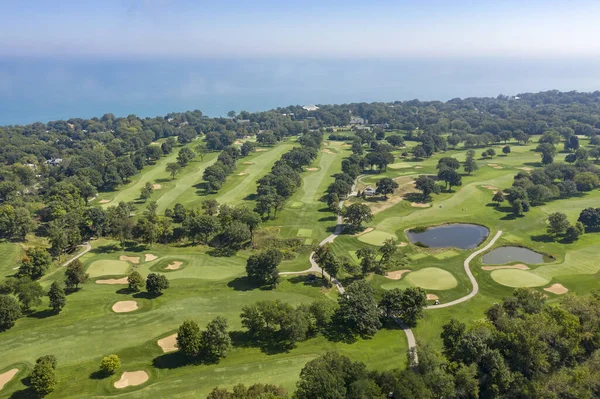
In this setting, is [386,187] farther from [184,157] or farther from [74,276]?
[184,157]

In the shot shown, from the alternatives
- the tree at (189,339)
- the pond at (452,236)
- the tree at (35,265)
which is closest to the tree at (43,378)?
the tree at (189,339)

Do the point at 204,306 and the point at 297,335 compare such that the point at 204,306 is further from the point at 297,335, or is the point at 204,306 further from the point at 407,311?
the point at 407,311

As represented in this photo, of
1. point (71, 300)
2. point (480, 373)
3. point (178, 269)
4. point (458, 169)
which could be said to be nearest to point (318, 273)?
point (178, 269)

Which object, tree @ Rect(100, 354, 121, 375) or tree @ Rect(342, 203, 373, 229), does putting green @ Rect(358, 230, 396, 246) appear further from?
tree @ Rect(100, 354, 121, 375)

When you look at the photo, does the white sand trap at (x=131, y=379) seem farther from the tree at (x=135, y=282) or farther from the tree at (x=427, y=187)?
the tree at (x=427, y=187)

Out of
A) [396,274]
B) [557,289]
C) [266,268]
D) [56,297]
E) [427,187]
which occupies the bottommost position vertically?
[557,289]

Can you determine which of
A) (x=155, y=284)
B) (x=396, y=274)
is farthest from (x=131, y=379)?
(x=396, y=274)
